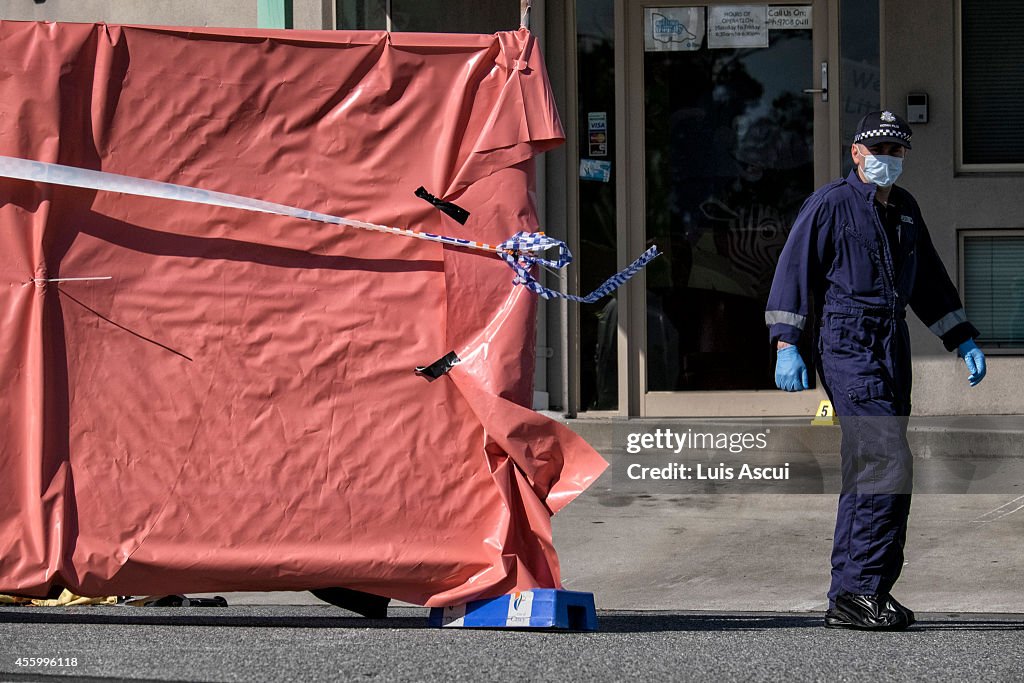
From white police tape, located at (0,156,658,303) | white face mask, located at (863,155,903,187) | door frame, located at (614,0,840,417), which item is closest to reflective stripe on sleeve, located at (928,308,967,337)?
white face mask, located at (863,155,903,187)

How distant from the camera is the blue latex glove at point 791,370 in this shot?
205 inches

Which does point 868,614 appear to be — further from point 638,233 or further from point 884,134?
point 638,233

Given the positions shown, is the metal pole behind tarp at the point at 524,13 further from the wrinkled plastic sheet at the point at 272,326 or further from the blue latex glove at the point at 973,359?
the blue latex glove at the point at 973,359

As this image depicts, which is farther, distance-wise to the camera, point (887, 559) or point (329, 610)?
point (329, 610)

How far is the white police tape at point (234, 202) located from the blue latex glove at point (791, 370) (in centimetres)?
77

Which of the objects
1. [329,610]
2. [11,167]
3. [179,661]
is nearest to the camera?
Result: [179,661]

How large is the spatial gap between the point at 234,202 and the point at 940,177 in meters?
5.97

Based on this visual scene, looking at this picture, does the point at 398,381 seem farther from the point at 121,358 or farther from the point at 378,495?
the point at 121,358

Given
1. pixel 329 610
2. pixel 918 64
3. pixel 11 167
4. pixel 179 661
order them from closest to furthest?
pixel 179 661
pixel 11 167
pixel 329 610
pixel 918 64

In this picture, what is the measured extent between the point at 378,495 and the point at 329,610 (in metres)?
1.33

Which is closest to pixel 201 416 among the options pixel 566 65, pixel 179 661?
pixel 179 661

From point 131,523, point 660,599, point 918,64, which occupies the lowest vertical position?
point 660,599

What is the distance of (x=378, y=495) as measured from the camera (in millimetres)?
4945

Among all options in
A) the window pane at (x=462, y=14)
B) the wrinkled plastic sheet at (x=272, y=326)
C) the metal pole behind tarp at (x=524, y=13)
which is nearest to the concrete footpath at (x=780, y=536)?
the wrinkled plastic sheet at (x=272, y=326)
